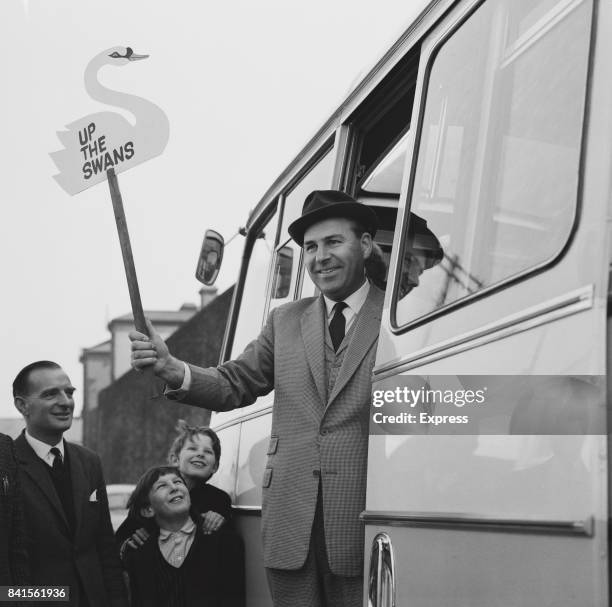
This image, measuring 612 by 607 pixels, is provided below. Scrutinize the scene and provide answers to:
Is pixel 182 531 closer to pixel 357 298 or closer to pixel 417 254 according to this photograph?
pixel 357 298

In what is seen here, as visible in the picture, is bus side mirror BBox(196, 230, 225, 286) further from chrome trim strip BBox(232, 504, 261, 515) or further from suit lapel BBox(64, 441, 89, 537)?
suit lapel BBox(64, 441, 89, 537)

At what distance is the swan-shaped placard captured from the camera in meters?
3.86

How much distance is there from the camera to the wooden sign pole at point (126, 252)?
3.63 metres

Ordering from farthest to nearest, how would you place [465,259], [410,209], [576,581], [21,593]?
[21,593], [410,209], [465,259], [576,581]

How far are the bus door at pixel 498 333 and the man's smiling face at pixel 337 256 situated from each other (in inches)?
10.1

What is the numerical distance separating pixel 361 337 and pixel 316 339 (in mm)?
166

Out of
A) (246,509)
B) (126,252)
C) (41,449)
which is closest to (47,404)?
(41,449)

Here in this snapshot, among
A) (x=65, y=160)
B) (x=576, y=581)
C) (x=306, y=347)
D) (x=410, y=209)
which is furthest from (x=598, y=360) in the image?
(x=65, y=160)

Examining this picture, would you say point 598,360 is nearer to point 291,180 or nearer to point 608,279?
point 608,279

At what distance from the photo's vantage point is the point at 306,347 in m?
3.60

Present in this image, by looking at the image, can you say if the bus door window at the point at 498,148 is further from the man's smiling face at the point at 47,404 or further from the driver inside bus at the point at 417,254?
the man's smiling face at the point at 47,404

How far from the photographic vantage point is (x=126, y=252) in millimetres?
3803

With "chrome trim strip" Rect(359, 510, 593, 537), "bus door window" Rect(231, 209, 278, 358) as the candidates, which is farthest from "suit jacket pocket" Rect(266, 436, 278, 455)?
"bus door window" Rect(231, 209, 278, 358)

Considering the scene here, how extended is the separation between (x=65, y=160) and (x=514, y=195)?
1.91 m
